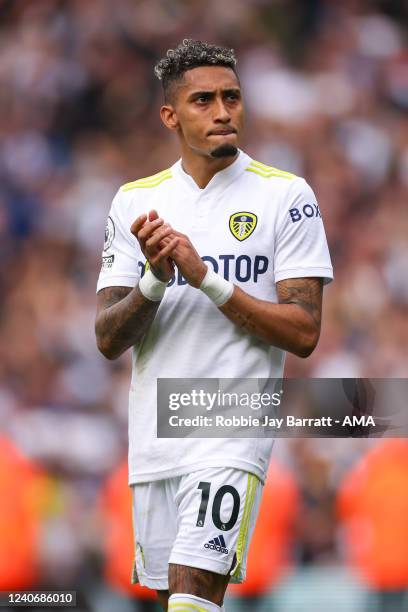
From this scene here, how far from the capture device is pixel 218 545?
3.38 m

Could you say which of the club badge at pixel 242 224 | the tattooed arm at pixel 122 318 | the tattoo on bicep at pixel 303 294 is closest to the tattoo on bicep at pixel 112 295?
the tattooed arm at pixel 122 318

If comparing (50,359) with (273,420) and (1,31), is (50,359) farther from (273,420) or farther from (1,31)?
(273,420)

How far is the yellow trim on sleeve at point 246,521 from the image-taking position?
3.44 m

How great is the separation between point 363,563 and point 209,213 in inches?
107

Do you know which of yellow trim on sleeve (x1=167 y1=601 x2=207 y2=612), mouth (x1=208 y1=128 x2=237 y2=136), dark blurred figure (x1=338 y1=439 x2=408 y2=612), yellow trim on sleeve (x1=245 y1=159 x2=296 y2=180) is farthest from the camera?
dark blurred figure (x1=338 y1=439 x2=408 y2=612)

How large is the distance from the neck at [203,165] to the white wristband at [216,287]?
51 cm

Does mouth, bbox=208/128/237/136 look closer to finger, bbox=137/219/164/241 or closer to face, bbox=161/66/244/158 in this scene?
face, bbox=161/66/244/158

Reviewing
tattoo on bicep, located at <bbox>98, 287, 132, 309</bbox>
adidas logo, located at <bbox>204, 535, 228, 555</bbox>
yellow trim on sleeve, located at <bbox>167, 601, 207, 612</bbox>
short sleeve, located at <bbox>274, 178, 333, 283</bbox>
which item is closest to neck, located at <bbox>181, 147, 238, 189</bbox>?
short sleeve, located at <bbox>274, 178, 333, 283</bbox>

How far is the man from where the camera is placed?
3.39 meters

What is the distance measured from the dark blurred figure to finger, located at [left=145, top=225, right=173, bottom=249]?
115 inches

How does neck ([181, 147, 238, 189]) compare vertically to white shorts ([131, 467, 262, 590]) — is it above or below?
above

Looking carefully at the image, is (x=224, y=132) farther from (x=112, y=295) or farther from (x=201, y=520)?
(x=201, y=520)

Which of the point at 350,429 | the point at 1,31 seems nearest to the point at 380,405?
the point at 350,429

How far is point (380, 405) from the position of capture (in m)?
4.00
